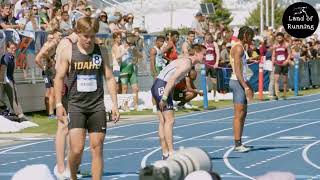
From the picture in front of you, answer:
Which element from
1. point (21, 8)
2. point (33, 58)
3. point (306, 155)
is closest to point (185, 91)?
point (33, 58)

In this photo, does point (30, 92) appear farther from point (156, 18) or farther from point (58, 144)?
point (156, 18)

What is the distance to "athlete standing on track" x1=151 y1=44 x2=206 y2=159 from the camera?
1390 cm

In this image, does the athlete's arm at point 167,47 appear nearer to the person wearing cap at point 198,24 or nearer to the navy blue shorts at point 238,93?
the person wearing cap at point 198,24

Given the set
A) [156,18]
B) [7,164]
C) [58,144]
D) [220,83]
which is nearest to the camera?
[58,144]

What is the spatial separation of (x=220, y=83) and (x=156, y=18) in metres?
76.5

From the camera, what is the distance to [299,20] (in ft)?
165

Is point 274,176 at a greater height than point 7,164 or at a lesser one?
greater

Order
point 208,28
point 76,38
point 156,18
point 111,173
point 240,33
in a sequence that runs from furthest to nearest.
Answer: point 156,18 < point 208,28 < point 240,33 < point 111,173 < point 76,38

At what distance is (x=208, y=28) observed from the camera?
36906mm

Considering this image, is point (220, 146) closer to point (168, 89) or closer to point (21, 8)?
point (168, 89)

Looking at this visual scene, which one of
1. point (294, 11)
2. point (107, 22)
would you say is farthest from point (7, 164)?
point (294, 11)

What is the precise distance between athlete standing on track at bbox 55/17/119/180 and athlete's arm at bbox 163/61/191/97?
3.01m

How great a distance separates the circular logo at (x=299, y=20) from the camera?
152 feet

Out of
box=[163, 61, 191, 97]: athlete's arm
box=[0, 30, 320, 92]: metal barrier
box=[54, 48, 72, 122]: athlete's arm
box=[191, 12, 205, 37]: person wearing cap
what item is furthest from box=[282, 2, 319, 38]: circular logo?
box=[54, 48, 72, 122]: athlete's arm
